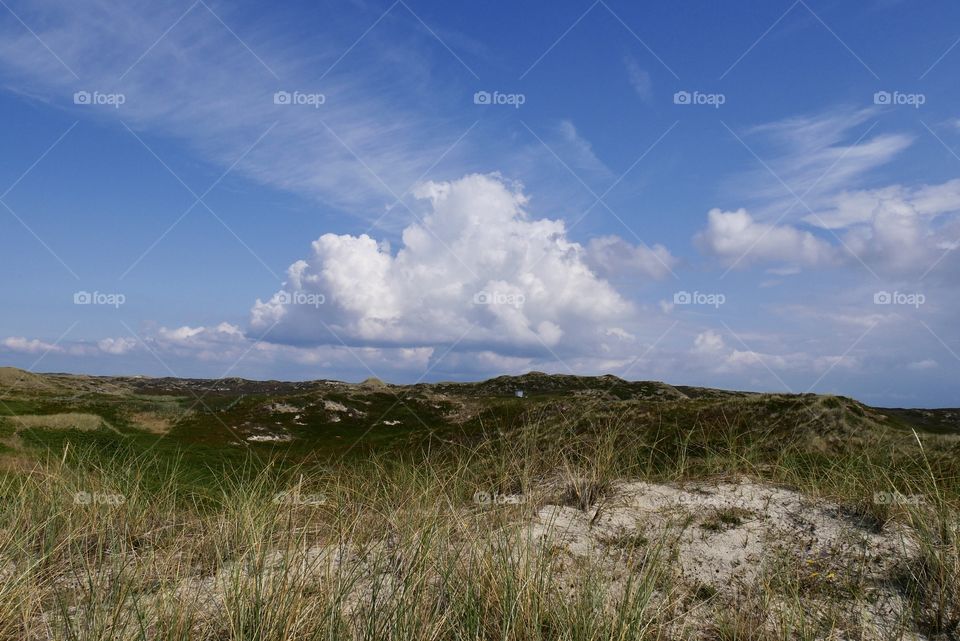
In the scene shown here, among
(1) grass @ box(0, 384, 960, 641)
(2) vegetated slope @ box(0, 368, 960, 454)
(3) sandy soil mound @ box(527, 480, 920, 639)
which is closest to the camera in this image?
(1) grass @ box(0, 384, 960, 641)

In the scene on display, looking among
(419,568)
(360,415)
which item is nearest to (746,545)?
(419,568)

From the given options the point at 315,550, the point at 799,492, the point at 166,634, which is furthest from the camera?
the point at 799,492

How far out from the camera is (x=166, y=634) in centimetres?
383

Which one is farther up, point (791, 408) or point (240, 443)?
point (791, 408)

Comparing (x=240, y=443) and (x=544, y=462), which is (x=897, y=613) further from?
(x=240, y=443)

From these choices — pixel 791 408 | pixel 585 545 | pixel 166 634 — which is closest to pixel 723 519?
pixel 585 545

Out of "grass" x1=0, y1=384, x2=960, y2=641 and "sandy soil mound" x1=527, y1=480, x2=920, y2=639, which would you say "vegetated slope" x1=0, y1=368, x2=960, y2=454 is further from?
"grass" x1=0, y1=384, x2=960, y2=641

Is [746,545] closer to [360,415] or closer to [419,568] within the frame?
[419,568]

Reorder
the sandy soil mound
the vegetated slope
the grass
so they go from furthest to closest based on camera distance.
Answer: the vegetated slope, the sandy soil mound, the grass

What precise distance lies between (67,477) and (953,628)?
382 inches

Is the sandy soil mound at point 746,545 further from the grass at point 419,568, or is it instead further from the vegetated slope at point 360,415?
the vegetated slope at point 360,415

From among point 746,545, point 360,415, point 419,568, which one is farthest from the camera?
point 360,415

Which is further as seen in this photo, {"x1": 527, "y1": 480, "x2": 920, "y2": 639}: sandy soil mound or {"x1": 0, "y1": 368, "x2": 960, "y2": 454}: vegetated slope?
{"x1": 0, "y1": 368, "x2": 960, "y2": 454}: vegetated slope

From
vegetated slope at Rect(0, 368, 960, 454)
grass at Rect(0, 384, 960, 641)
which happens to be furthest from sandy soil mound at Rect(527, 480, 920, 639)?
vegetated slope at Rect(0, 368, 960, 454)
